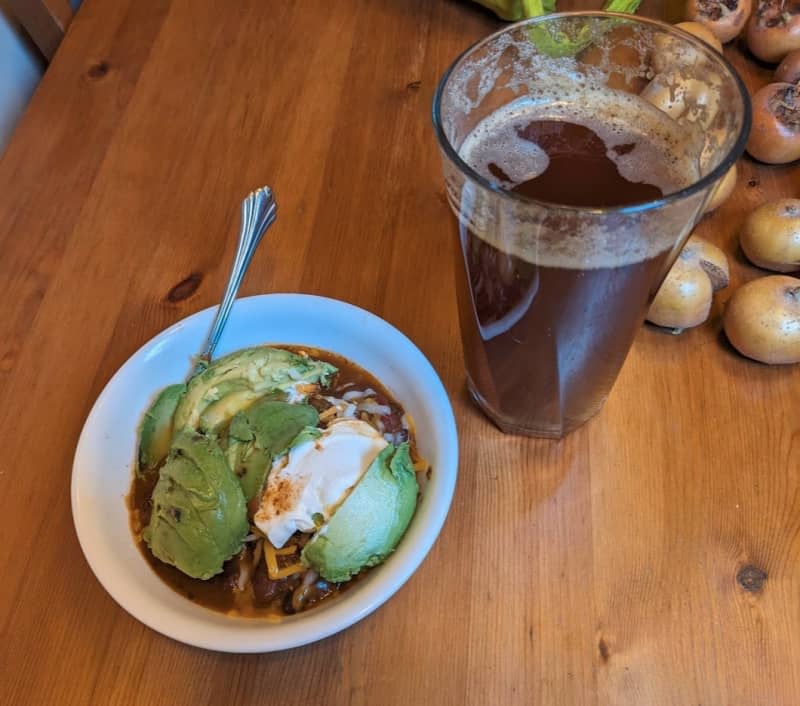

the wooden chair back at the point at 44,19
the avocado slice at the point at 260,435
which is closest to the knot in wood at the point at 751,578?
the avocado slice at the point at 260,435

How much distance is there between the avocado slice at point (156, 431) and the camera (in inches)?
28.9

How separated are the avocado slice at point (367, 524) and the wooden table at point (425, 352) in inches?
2.9

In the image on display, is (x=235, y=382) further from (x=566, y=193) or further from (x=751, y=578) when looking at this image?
(x=751, y=578)

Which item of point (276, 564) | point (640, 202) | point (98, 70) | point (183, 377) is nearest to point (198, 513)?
point (276, 564)

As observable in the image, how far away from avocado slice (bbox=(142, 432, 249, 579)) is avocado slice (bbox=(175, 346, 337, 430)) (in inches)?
2.4

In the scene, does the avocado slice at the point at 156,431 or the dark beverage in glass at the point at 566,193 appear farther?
the avocado slice at the point at 156,431

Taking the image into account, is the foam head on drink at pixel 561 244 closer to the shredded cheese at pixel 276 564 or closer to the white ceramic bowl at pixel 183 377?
the white ceramic bowl at pixel 183 377

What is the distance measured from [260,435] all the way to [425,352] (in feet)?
0.75

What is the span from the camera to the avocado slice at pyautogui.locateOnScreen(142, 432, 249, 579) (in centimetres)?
63

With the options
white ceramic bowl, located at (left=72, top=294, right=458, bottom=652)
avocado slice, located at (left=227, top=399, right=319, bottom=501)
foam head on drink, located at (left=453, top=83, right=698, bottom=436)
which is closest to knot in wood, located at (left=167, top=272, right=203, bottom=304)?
white ceramic bowl, located at (left=72, top=294, right=458, bottom=652)

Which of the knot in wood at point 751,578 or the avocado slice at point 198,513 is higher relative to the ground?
the avocado slice at point 198,513

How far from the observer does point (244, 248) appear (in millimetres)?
826

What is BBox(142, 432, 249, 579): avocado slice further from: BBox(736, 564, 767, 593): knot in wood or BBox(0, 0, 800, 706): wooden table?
BBox(736, 564, 767, 593): knot in wood

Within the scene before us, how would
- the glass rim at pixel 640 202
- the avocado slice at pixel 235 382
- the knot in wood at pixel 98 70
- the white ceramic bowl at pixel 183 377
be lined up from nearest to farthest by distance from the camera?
the glass rim at pixel 640 202 → the white ceramic bowl at pixel 183 377 → the avocado slice at pixel 235 382 → the knot in wood at pixel 98 70
